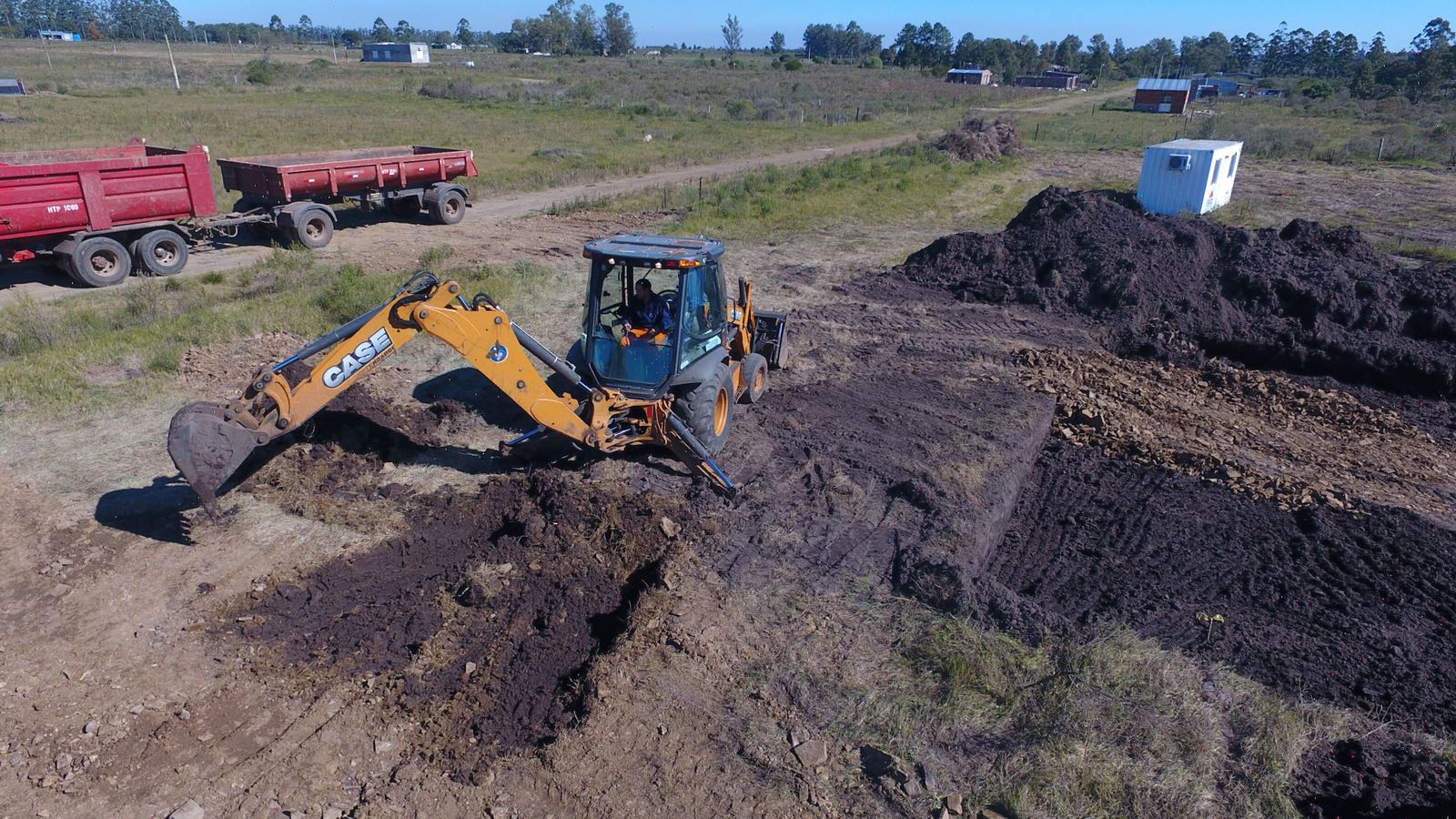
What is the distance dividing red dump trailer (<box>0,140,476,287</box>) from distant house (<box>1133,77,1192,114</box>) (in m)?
58.7

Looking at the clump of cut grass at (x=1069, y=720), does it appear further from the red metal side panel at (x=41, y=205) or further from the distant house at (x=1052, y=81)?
the distant house at (x=1052, y=81)

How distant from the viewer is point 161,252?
16.5 metres

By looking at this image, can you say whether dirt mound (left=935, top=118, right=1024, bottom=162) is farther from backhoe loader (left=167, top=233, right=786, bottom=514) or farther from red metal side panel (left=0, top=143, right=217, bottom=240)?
backhoe loader (left=167, top=233, right=786, bottom=514)

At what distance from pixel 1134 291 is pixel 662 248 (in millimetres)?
10074

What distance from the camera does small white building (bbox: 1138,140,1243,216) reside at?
24.1 m

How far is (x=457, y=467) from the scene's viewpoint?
920cm

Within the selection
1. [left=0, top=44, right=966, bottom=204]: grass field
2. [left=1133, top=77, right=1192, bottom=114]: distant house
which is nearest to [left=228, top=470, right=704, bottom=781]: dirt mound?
[left=0, top=44, right=966, bottom=204]: grass field

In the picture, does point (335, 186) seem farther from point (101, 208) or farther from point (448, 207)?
point (101, 208)

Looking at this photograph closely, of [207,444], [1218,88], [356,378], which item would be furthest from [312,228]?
[1218,88]

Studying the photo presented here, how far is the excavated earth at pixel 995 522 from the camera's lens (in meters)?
6.34

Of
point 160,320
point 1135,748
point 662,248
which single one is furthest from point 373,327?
point 160,320

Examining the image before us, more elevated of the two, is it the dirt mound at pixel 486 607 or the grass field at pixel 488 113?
the grass field at pixel 488 113

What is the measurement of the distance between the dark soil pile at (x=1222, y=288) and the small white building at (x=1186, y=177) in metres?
6.56

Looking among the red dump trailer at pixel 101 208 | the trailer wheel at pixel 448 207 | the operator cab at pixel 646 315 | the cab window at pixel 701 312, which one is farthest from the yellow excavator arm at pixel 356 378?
the trailer wheel at pixel 448 207
